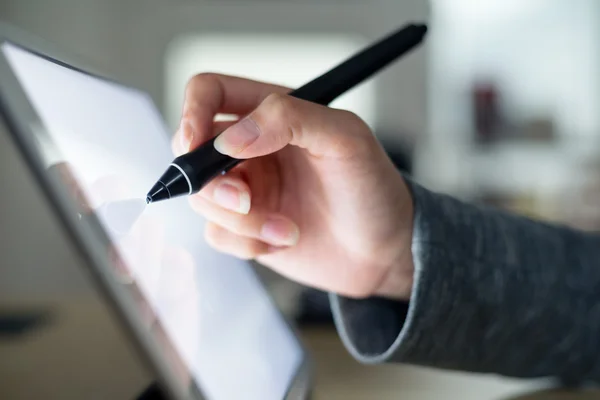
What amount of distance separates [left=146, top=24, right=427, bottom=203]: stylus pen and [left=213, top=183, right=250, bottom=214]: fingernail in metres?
0.02

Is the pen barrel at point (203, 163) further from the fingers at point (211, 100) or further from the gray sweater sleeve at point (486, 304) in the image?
the gray sweater sleeve at point (486, 304)

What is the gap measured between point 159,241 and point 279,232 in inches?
3.4

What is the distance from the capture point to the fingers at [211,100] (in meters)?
0.31

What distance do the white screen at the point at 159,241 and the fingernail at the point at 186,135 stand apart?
0.02 meters

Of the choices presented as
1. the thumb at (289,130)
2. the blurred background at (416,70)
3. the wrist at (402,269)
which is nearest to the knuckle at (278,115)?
the thumb at (289,130)

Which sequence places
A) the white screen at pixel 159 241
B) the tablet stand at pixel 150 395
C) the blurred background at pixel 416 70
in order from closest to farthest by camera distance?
the white screen at pixel 159 241, the tablet stand at pixel 150 395, the blurred background at pixel 416 70

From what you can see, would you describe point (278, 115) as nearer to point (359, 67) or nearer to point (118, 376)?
point (359, 67)

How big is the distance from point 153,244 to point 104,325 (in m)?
0.40

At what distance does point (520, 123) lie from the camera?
7.73 feet

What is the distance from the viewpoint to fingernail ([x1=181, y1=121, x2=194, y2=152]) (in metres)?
0.30

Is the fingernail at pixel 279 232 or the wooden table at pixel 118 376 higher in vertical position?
the fingernail at pixel 279 232

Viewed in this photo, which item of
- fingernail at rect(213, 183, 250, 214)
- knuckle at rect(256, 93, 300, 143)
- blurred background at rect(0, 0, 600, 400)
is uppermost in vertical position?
knuckle at rect(256, 93, 300, 143)

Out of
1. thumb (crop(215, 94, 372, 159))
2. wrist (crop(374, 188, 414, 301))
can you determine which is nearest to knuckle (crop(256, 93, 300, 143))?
thumb (crop(215, 94, 372, 159))

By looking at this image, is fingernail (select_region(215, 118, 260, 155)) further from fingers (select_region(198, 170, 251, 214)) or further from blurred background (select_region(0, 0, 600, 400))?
blurred background (select_region(0, 0, 600, 400))
